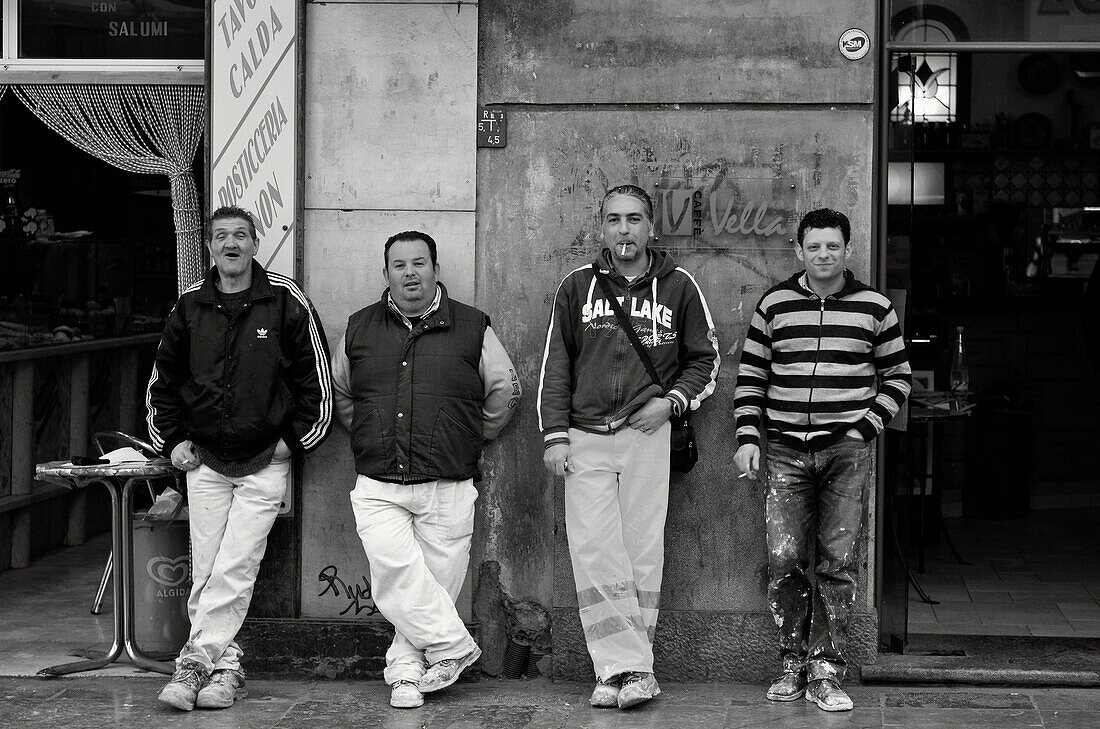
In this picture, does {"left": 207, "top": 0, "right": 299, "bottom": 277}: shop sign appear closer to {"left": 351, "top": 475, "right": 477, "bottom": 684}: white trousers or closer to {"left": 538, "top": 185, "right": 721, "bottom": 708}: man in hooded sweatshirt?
{"left": 351, "top": 475, "right": 477, "bottom": 684}: white trousers

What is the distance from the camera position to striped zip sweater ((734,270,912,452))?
5637mm

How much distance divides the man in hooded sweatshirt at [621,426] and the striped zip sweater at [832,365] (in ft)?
1.04

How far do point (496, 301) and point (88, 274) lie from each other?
15.7 feet

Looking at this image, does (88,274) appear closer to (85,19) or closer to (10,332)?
(10,332)

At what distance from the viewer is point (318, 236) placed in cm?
626

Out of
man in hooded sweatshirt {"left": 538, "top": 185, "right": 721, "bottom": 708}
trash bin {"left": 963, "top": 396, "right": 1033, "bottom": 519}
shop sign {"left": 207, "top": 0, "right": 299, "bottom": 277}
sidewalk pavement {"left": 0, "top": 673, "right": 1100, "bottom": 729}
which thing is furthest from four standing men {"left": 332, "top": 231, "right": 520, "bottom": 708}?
trash bin {"left": 963, "top": 396, "right": 1033, "bottom": 519}

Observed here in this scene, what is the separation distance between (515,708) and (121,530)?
203 cm

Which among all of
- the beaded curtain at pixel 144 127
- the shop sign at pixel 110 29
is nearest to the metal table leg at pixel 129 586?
the beaded curtain at pixel 144 127

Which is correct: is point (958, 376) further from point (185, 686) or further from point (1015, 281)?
point (185, 686)

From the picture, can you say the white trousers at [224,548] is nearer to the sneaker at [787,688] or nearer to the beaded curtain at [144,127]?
the beaded curtain at [144,127]

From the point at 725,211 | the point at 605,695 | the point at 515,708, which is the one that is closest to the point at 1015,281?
the point at 725,211

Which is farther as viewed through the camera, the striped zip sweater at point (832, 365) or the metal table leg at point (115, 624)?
the metal table leg at point (115, 624)

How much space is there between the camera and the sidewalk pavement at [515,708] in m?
5.55

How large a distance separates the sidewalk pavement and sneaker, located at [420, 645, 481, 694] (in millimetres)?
87
